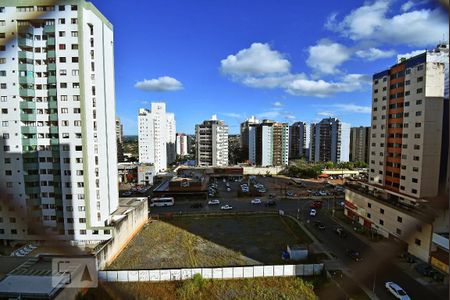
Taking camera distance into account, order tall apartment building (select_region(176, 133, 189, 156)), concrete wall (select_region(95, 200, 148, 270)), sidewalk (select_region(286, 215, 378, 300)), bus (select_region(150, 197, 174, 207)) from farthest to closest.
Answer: tall apartment building (select_region(176, 133, 189, 156))
bus (select_region(150, 197, 174, 207))
concrete wall (select_region(95, 200, 148, 270))
sidewalk (select_region(286, 215, 378, 300))

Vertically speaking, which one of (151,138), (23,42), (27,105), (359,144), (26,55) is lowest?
(359,144)

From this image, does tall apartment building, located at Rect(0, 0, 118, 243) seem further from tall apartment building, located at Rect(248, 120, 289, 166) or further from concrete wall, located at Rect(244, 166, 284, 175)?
tall apartment building, located at Rect(248, 120, 289, 166)

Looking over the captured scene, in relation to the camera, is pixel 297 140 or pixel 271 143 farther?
pixel 297 140

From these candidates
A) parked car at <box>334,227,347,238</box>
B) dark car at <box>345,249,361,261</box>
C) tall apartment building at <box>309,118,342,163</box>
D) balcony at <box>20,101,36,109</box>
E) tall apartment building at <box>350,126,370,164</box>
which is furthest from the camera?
tall apartment building at <box>350,126,370,164</box>

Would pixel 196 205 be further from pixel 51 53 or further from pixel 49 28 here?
pixel 49 28

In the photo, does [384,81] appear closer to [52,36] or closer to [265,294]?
[265,294]

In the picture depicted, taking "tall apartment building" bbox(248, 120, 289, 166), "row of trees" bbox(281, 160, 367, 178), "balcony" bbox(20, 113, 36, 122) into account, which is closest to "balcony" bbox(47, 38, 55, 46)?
"balcony" bbox(20, 113, 36, 122)

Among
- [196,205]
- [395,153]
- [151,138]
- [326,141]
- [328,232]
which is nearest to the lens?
[395,153]

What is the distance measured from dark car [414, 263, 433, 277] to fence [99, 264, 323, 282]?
2.15 m

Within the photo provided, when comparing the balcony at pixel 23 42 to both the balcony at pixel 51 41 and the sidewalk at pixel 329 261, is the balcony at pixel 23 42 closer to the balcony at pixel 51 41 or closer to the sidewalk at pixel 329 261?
the balcony at pixel 51 41

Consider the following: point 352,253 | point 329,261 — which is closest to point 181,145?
point 352,253

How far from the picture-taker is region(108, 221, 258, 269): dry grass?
6480 millimetres

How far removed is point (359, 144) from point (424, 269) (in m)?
22.7

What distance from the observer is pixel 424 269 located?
5.92 m
